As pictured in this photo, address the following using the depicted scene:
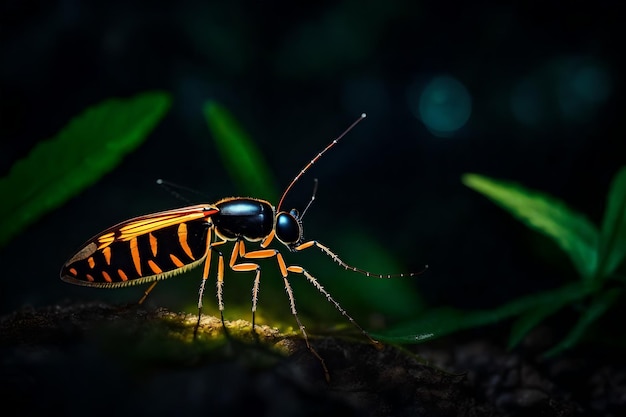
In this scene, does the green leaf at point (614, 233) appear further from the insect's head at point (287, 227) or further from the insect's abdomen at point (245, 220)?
the insect's abdomen at point (245, 220)

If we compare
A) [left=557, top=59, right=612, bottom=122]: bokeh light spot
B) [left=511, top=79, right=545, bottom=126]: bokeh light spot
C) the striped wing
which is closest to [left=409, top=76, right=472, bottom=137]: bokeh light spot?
[left=511, top=79, right=545, bottom=126]: bokeh light spot

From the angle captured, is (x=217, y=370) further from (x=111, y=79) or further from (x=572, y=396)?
(x=111, y=79)

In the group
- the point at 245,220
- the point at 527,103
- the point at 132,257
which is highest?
the point at 527,103

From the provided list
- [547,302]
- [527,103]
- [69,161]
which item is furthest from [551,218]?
[69,161]

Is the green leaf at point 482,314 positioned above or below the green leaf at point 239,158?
below

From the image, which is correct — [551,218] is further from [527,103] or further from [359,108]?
[359,108]

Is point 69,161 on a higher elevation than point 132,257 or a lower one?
higher

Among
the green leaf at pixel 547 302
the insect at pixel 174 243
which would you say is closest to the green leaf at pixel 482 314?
the green leaf at pixel 547 302

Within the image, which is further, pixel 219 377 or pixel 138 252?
pixel 138 252
